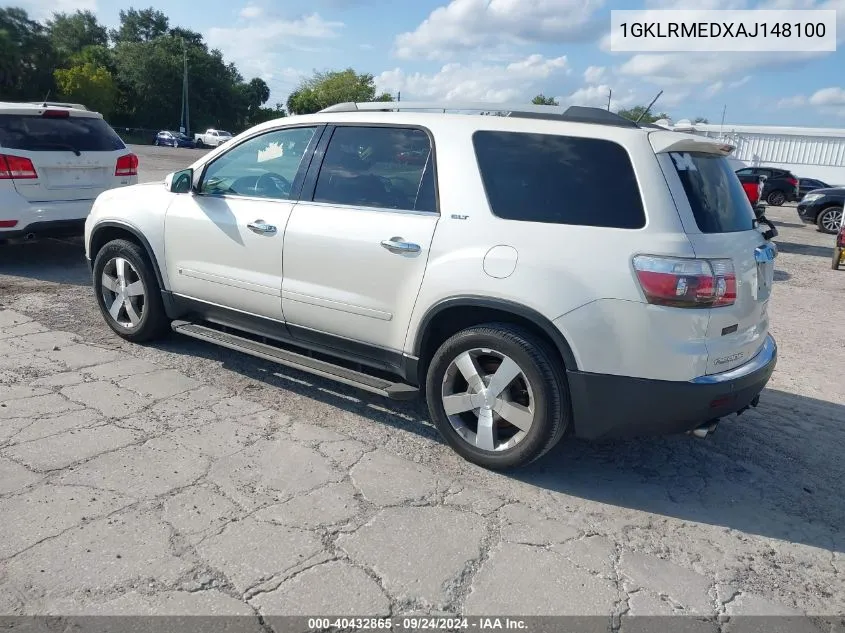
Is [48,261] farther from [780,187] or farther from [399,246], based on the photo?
[780,187]

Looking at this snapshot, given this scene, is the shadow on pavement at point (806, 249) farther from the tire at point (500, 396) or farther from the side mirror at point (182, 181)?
the side mirror at point (182, 181)

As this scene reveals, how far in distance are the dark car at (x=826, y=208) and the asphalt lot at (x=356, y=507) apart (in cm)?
1455

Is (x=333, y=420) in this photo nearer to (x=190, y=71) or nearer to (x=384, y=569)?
(x=384, y=569)

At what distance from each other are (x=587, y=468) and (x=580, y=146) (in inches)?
69.5

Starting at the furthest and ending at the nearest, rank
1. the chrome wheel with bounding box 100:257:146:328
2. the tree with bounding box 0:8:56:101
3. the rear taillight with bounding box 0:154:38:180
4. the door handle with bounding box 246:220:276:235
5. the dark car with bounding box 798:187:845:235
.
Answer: the tree with bounding box 0:8:56:101, the dark car with bounding box 798:187:845:235, the rear taillight with bounding box 0:154:38:180, the chrome wheel with bounding box 100:257:146:328, the door handle with bounding box 246:220:276:235

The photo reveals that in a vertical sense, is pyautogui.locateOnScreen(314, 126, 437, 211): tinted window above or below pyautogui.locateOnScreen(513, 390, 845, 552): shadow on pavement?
above

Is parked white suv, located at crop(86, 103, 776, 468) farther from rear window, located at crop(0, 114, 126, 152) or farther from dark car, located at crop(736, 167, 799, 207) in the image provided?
dark car, located at crop(736, 167, 799, 207)

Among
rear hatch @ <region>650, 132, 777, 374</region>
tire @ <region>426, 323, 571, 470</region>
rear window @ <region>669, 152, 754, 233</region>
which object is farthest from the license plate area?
tire @ <region>426, 323, 571, 470</region>

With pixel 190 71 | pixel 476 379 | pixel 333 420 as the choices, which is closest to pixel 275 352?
pixel 333 420

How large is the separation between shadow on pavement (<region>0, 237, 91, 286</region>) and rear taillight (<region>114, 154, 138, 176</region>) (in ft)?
3.86

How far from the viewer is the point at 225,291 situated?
187 inches

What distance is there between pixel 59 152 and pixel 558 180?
619 cm

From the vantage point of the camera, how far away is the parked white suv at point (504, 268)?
328 cm

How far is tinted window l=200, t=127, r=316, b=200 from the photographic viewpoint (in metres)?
4.55
